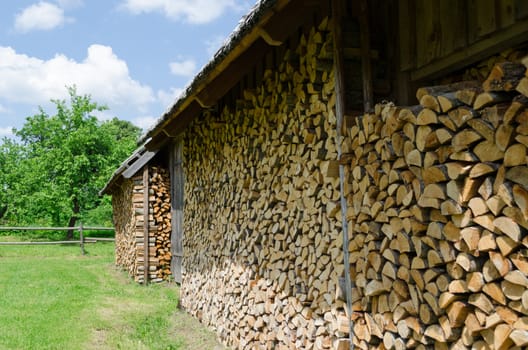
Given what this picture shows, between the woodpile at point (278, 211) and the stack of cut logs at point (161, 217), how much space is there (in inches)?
169

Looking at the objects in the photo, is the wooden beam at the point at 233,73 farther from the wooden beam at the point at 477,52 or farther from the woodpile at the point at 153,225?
the woodpile at the point at 153,225

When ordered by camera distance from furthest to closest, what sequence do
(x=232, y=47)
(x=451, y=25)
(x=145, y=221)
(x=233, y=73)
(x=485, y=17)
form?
(x=145, y=221)
(x=233, y=73)
(x=232, y=47)
(x=451, y=25)
(x=485, y=17)

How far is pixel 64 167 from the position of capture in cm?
2400

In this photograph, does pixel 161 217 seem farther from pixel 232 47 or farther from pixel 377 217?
pixel 377 217

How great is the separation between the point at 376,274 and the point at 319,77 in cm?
157

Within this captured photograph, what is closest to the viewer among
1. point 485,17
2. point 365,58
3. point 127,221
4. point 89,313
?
point 485,17

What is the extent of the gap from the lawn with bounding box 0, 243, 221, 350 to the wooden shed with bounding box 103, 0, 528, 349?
43.5 inches

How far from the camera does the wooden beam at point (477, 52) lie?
2.50 metres

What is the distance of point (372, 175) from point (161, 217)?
28.8ft

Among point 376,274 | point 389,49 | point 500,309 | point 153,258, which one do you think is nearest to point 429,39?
point 389,49

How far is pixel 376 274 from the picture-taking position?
9.80ft

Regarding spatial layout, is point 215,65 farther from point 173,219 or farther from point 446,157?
point 173,219

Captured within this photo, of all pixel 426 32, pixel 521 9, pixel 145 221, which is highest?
pixel 426 32

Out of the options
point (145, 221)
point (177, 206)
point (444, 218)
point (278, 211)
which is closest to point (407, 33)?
point (444, 218)
